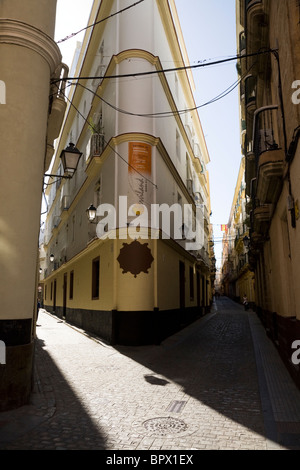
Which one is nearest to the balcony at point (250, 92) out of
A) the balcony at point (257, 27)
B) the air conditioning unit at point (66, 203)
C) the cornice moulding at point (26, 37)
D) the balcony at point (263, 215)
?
the balcony at point (257, 27)

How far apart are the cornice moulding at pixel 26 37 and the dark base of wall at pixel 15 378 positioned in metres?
5.04

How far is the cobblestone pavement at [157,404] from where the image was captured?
160 inches

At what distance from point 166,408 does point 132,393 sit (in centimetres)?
100

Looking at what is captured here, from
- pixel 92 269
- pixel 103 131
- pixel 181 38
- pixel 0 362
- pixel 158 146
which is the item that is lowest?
pixel 0 362

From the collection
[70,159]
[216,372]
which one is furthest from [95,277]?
[216,372]

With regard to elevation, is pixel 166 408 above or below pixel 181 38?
below

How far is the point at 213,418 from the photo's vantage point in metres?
4.82

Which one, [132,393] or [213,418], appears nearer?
[213,418]

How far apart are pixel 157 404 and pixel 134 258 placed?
654 centimetres

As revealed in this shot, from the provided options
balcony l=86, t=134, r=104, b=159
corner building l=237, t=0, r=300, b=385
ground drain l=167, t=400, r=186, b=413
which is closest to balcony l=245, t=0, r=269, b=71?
corner building l=237, t=0, r=300, b=385

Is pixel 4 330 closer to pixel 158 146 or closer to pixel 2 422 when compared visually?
pixel 2 422

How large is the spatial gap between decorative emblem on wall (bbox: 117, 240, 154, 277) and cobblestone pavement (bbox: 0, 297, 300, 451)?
2.82 m
